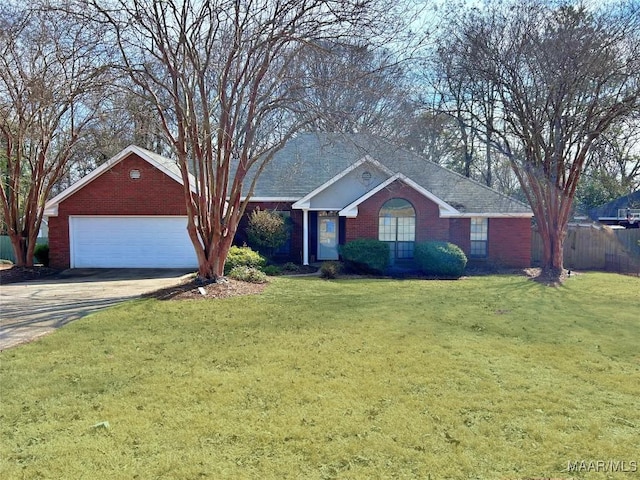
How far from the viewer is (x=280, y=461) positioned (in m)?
3.46

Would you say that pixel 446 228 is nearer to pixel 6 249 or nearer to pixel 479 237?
pixel 479 237

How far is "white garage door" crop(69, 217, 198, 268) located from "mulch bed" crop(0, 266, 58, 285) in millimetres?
1129

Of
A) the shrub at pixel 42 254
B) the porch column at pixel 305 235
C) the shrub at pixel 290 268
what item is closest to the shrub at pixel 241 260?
the shrub at pixel 290 268

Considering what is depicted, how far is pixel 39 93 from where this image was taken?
32.0 ft

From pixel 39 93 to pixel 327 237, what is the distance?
40.7ft

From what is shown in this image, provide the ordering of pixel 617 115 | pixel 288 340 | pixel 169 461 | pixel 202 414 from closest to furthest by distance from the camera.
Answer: pixel 169 461, pixel 202 414, pixel 288 340, pixel 617 115

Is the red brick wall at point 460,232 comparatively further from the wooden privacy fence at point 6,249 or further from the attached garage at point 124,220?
the wooden privacy fence at point 6,249

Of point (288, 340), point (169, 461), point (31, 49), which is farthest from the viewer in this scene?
point (31, 49)

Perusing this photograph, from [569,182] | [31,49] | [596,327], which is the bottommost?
[596,327]

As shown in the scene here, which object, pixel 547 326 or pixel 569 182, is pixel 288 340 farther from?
pixel 569 182

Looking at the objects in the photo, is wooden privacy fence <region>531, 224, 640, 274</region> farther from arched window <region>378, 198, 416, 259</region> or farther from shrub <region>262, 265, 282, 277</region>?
shrub <region>262, 265, 282, 277</region>

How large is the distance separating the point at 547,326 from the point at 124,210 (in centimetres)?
1537

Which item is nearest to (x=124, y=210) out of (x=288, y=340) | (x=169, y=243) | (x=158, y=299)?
(x=169, y=243)

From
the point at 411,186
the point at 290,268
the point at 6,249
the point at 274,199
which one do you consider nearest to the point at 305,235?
the point at 290,268
